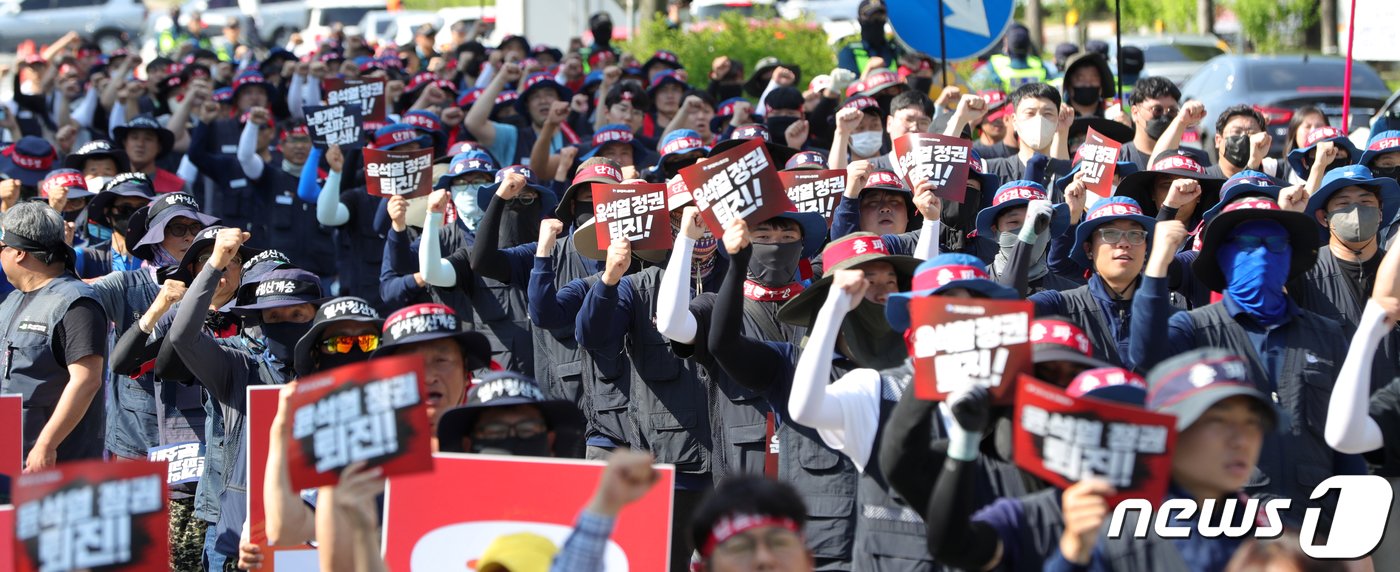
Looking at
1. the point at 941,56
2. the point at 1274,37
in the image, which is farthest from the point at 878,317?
the point at 1274,37

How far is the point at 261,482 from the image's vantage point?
6.18m

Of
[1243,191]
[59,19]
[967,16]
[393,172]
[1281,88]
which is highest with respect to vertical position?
[59,19]

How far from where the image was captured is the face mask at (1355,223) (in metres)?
7.71

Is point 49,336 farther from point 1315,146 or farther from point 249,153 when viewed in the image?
point 1315,146

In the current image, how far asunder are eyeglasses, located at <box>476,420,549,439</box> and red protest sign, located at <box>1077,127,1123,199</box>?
176 inches

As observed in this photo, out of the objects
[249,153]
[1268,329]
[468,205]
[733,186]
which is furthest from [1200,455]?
[249,153]

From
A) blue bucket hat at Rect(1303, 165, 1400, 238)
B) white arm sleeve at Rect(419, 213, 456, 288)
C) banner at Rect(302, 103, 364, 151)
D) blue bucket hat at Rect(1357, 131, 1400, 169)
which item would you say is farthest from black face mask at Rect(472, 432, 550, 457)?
banner at Rect(302, 103, 364, 151)

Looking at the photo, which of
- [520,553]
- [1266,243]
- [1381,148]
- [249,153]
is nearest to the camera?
[520,553]

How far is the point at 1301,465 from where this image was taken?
6.51m

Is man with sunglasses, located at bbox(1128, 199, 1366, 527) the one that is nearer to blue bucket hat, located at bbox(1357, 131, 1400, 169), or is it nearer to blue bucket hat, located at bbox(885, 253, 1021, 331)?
blue bucket hat, located at bbox(885, 253, 1021, 331)

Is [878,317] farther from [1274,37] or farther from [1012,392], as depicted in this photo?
[1274,37]

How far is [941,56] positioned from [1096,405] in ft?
29.0

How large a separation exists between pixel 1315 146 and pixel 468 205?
4.88 metres

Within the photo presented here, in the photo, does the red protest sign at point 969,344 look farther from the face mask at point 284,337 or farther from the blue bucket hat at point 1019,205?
the blue bucket hat at point 1019,205
